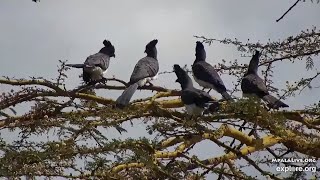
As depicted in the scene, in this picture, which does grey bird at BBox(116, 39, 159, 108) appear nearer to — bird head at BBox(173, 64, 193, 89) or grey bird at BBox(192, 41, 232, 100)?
bird head at BBox(173, 64, 193, 89)

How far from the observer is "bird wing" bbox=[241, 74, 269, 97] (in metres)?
5.19

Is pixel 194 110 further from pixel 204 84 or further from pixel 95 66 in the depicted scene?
pixel 95 66

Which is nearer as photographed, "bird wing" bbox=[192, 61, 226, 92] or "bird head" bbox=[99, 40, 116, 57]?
"bird wing" bbox=[192, 61, 226, 92]

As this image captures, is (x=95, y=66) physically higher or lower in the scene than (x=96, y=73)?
higher

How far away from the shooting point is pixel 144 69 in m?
6.11

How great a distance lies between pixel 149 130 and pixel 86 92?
2.15 m

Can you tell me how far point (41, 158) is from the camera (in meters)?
4.18

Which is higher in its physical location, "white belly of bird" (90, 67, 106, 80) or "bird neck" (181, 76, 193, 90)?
"white belly of bird" (90, 67, 106, 80)

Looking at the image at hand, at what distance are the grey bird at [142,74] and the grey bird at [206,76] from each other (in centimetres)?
53

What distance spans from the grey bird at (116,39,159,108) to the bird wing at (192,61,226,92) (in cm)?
53

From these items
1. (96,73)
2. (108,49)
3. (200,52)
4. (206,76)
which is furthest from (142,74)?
(108,49)

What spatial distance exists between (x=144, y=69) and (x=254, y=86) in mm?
1454

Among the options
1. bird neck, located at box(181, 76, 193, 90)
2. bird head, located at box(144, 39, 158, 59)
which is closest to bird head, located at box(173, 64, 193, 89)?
bird neck, located at box(181, 76, 193, 90)

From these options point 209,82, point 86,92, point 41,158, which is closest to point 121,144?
point 41,158
